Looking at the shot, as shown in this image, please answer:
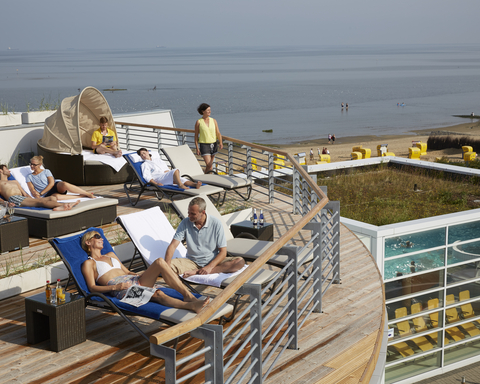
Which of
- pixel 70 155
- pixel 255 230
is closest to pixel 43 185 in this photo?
pixel 70 155

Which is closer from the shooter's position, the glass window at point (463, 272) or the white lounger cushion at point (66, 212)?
the white lounger cushion at point (66, 212)

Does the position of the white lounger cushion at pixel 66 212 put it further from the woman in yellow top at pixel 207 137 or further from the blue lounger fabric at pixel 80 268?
the woman in yellow top at pixel 207 137

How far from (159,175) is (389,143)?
36.1m

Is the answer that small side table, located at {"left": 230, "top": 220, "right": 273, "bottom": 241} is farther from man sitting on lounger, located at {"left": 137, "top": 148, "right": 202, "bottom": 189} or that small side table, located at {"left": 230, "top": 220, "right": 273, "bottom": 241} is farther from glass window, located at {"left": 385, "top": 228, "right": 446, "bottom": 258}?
glass window, located at {"left": 385, "top": 228, "right": 446, "bottom": 258}

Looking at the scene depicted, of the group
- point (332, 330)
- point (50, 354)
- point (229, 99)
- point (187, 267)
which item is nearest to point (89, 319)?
point (50, 354)

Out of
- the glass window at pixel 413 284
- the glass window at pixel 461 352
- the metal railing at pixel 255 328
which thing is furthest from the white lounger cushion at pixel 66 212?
the glass window at pixel 461 352

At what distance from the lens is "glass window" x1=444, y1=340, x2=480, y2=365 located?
29.6 feet

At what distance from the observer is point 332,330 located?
4.19 metres

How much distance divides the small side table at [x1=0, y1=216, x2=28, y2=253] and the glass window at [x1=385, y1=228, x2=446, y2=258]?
514 centimetres

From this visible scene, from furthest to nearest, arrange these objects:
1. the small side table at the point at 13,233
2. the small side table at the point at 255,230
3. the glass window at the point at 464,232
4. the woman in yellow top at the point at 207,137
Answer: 1. the woman in yellow top at the point at 207,137
2. the glass window at the point at 464,232
3. the small side table at the point at 255,230
4. the small side table at the point at 13,233

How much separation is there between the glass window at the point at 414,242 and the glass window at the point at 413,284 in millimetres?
529

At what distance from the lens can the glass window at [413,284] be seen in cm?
823

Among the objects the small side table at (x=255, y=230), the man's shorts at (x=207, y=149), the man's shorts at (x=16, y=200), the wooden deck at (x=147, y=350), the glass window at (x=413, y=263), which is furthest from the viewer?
the man's shorts at (x=207, y=149)

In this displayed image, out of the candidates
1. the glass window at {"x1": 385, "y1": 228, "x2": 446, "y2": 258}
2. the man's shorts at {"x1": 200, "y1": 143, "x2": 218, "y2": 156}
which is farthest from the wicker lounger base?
the glass window at {"x1": 385, "y1": 228, "x2": 446, "y2": 258}
